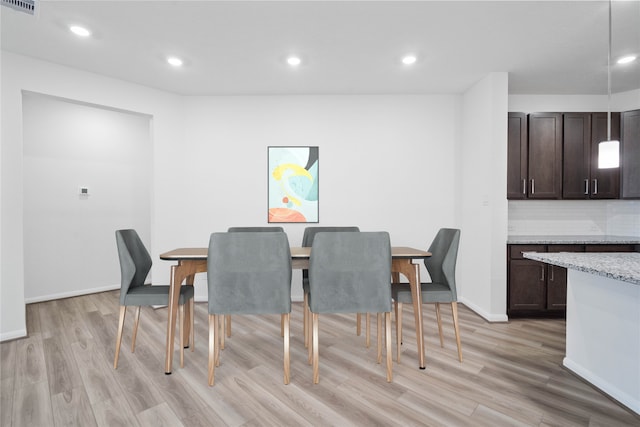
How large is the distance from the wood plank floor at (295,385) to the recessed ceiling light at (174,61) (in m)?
2.59

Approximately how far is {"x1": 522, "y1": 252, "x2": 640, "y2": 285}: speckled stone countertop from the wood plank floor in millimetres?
831

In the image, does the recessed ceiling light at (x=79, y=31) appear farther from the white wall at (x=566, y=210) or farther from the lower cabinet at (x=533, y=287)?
the white wall at (x=566, y=210)

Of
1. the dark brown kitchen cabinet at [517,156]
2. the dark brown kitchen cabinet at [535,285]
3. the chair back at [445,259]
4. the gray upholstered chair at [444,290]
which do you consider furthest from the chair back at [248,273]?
the dark brown kitchen cabinet at [517,156]

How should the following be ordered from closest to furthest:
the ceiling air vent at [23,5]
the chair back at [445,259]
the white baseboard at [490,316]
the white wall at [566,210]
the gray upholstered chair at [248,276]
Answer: the ceiling air vent at [23,5], the gray upholstered chair at [248,276], the chair back at [445,259], the white baseboard at [490,316], the white wall at [566,210]

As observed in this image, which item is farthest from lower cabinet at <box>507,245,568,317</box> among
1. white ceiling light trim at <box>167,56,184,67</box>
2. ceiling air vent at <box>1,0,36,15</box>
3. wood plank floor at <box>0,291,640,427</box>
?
ceiling air vent at <box>1,0,36,15</box>

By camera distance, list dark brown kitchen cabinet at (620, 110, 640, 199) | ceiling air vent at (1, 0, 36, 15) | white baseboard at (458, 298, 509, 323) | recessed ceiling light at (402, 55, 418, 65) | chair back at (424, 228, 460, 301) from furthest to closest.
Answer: dark brown kitchen cabinet at (620, 110, 640, 199)
white baseboard at (458, 298, 509, 323)
recessed ceiling light at (402, 55, 418, 65)
chair back at (424, 228, 460, 301)
ceiling air vent at (1, 0, 36, 15)

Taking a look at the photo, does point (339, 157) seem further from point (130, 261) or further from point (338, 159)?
point (130, 261)

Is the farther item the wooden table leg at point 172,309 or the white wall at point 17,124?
the white wall at point 17,124

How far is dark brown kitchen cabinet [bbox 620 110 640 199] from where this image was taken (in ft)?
10.7

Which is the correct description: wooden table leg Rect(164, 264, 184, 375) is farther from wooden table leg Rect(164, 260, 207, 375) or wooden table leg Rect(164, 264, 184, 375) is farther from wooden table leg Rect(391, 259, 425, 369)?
wooden table leg Rect(391, 259, 425, 369)

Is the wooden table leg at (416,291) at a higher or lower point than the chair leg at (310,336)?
higher

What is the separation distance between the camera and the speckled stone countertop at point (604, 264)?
55.6 inches

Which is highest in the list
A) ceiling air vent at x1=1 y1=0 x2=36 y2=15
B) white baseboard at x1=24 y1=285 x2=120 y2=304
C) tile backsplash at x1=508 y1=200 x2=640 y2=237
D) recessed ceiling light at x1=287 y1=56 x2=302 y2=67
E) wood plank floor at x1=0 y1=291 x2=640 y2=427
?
recessed ceiling light at x1=287 y1=56 x2=302 y2=67

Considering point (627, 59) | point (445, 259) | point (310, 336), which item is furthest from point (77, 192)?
point (627, 59)
